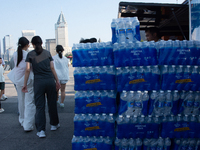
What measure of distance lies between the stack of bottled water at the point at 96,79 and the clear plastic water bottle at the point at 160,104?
2.53 feet

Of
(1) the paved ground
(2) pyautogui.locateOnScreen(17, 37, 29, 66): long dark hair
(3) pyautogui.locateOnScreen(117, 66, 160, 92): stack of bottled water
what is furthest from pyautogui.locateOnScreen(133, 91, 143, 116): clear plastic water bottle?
(2) pyautogui.locateOnScreen(17, 37, 29, 66): long dark hair

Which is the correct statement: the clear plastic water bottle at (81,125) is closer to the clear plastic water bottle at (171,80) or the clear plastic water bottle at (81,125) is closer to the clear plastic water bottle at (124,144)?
the clear plastic water bottle at (124,144)

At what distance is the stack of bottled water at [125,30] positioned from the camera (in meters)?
3.54

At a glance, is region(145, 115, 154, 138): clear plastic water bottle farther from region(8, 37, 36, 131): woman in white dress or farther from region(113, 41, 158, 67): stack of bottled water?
region(8, 37, 36, 131): woman in white dress

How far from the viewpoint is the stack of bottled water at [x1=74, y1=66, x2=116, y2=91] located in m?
3.55

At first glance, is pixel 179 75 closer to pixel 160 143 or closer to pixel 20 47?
pixel 160 143

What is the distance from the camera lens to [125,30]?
356cm

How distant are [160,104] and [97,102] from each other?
3.53ft

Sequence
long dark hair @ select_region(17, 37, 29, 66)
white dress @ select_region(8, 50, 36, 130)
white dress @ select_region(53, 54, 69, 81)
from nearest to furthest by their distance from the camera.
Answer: white dress @ select_region(8, 50, 36, 130) → long dark hair @ select_region(17, 37, 29, 66) → white dress @ select_region(53, 54, 69, 81)

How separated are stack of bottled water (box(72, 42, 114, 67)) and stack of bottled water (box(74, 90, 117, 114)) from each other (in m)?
0.54

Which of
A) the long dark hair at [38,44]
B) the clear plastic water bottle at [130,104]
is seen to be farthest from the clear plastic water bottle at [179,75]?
the long dark hair at [38,44]

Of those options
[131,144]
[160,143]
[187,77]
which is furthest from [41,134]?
[187,77]

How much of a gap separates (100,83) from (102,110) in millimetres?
486

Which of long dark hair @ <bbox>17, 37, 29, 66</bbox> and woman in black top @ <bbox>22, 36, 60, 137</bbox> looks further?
long dark hair @ <bbox>17, 37, 29, 66</bbox>
